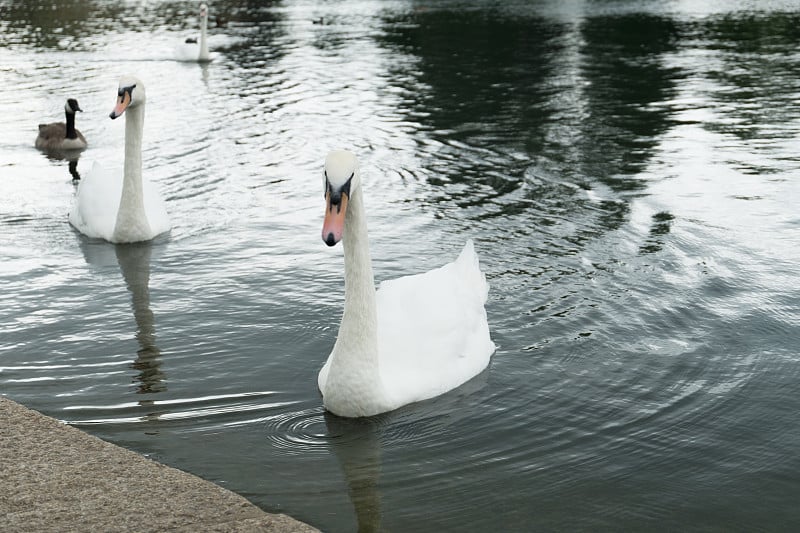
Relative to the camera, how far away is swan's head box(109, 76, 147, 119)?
11.2 meters

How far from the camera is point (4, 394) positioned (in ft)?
24.5

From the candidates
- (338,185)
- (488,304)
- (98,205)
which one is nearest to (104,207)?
(98,205)

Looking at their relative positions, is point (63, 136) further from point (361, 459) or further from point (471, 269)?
point (361, 459)

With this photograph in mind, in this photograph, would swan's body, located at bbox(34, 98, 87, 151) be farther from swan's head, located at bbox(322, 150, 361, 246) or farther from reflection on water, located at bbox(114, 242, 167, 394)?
swan's head, located at bbox(322, 150, 361, 246)

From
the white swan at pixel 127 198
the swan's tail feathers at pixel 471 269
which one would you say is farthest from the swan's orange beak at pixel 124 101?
the swan's tail feathers at pixel 471 269

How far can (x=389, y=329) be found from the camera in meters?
7.30

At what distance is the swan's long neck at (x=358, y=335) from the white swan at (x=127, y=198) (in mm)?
4925

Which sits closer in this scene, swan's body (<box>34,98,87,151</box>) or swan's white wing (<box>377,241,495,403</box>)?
swan's white wing (<box>377,241,495,403</box>)

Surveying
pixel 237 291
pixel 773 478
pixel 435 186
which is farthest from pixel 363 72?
pixel 773 478

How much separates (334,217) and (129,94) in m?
5.80

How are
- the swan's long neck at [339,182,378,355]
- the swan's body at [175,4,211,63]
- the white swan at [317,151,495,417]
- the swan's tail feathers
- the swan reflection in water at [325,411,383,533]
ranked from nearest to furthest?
the swan reflection in water at [325,411,383,533] → the white swan at [317,151,495,417] → the swan's long neck at [339,182,378,355] → the swan's tail feathers → the swan's body at [175,4,211,63]

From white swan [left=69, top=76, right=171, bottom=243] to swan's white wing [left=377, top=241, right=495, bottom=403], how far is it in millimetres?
4216

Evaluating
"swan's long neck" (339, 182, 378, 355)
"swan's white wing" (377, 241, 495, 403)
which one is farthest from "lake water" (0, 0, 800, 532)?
"swan's long neck" (339, 182, 378, 355)

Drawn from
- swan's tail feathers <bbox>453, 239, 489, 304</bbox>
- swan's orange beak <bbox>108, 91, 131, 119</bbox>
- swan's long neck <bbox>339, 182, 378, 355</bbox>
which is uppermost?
swan's orange beak <bbox>108, 91, 131, 119</bbox>
